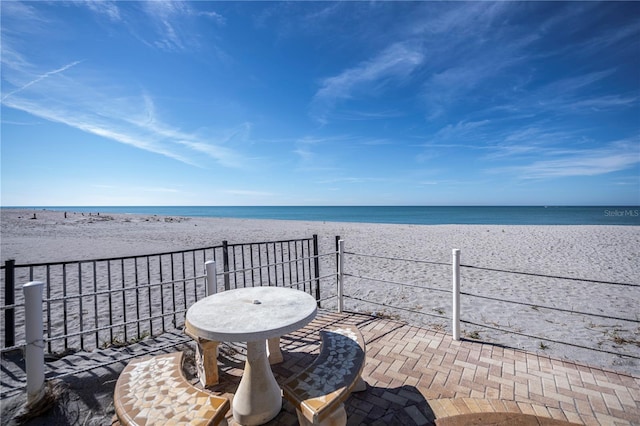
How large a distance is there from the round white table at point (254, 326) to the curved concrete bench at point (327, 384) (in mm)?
424

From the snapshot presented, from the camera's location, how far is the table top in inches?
89.4

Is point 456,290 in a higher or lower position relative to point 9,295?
lower

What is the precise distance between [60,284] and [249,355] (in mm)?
8189

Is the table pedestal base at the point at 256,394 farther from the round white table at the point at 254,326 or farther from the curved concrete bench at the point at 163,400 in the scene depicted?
the curved concrete bench at the point at 163,400

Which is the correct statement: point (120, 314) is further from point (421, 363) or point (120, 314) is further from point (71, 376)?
point (421, 363)

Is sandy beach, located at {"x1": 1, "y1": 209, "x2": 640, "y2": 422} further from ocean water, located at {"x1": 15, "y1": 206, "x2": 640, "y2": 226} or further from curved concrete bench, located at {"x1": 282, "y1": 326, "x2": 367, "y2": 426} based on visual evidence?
ocean water, located at {"x1": 15, "y1": 206, "x2": 640, "y2": 226}

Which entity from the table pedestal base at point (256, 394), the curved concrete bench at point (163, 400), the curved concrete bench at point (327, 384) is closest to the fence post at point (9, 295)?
the curved concrete bench at point (163, 400)

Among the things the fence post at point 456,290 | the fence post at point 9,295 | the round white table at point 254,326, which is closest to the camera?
the round white table at point 254,326

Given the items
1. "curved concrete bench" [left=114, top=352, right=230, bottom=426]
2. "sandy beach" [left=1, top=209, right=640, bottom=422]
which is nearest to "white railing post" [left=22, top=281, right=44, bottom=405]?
"curved concrete bench" [left=114, top=352, right=230, bottom=426]

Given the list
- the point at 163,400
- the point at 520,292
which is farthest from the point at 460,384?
the point at 520,292

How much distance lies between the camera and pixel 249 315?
2.58 m

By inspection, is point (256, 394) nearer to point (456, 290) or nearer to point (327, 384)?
point (327, 384)

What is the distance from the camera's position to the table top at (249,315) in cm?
227

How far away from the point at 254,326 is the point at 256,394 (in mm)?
874
